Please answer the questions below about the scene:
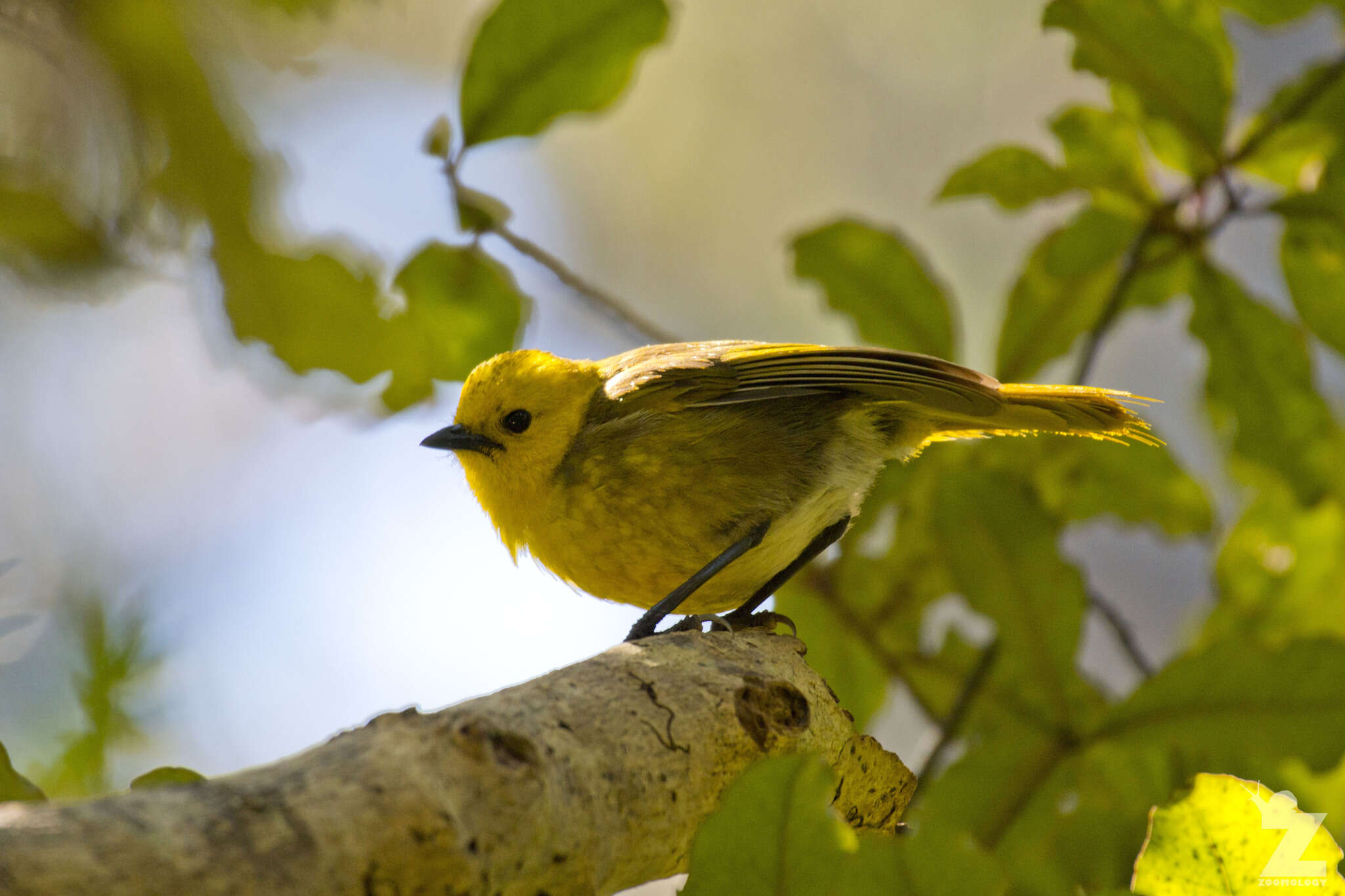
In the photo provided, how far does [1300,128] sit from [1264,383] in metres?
0.58

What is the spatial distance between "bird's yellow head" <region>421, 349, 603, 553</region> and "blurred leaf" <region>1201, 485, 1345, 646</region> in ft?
6.40

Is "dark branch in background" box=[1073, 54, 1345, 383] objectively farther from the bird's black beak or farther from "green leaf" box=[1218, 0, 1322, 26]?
the bird's black beak

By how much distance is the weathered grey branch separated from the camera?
77cm

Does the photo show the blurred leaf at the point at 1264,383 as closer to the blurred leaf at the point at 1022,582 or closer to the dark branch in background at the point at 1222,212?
the dark branch in background at the point at 1222,212

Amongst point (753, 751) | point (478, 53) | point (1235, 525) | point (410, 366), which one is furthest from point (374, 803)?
point (1235, 525)

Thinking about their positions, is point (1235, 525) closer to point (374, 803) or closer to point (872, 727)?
point (872, 727)

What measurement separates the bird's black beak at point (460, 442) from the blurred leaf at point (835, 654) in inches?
33.5

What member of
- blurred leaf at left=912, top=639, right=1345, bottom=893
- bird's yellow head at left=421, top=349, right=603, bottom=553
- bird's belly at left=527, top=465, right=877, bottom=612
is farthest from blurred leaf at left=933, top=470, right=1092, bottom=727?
bird's yellow head at left=421, top=349, right=603, bottom=553

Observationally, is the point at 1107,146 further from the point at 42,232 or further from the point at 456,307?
the point at 42,232

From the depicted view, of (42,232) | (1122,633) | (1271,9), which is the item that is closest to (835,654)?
(1122,633)

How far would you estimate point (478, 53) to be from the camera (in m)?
2.07

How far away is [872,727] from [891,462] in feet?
2.30

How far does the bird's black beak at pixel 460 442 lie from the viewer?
7.43 feet

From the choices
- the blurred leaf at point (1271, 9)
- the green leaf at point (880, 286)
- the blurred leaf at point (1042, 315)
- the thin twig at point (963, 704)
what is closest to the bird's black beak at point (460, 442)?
the green leaf at point (880, 286)
